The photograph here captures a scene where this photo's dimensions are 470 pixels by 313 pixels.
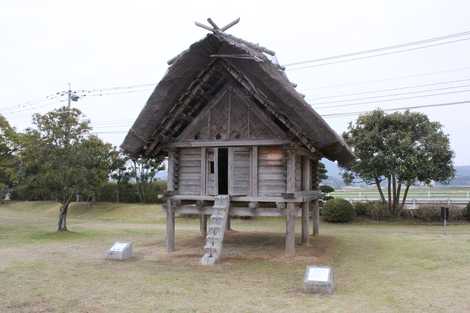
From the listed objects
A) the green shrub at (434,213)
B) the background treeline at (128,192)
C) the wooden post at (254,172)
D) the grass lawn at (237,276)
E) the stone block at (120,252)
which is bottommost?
the grass lawn at (237,276)

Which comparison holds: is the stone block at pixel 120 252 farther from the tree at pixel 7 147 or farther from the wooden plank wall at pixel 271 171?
the tree at pixel 7 147

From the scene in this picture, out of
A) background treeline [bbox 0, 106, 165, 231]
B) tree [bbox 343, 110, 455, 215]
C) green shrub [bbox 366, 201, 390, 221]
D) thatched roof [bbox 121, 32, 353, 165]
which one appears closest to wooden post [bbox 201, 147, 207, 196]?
thatched roof [bbox 121, 32, 353, 165]

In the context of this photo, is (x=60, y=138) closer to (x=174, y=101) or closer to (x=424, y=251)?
(x=174, y=101)

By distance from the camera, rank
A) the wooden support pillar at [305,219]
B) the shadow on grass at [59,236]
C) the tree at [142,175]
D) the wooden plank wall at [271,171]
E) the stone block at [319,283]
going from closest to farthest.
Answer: the stone block at [319,283] < the wooden plank wall at [271,171] < the wooden support pillar at [305,219] < the shadow on grass at [59,236] < the tree at [142,175]

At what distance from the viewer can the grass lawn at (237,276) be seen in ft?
29.3

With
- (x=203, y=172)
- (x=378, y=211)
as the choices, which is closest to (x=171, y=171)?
(x=203, y=172)

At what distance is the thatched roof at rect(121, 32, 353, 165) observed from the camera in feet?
44.5

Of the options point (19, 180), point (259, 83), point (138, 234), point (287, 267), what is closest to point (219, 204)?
point (287, 267)

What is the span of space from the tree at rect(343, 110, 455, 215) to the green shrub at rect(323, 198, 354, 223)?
244cm

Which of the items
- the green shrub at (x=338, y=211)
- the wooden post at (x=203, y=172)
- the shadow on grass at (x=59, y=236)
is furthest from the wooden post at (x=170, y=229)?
the green shrub at (x=338, y=211)

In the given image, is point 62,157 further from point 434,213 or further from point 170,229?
point 434,213

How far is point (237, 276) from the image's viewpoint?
11.7 metres

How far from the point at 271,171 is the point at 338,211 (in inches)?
639

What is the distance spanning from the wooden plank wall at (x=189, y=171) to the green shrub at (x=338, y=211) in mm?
16335
